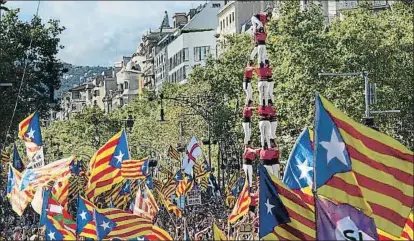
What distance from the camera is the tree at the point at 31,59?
2533 inches

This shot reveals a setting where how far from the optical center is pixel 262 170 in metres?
18.5

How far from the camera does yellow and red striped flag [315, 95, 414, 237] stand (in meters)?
17.4

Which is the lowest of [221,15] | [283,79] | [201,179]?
[201,179]

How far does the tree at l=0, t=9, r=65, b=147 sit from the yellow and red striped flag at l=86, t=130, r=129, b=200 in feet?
110

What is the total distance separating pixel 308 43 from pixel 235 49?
49.9 ft

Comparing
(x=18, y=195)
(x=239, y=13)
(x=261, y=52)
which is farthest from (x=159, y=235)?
(x=239, y=13)

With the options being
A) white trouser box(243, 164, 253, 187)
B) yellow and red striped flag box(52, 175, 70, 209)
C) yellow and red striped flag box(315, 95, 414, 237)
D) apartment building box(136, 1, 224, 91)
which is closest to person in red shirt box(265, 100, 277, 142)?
white trouser box(243, 164, 253, 187)

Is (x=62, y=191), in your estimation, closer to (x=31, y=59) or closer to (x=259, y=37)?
(x=259, y=37)

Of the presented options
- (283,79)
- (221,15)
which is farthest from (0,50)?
(221,15)

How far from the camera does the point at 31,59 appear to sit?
66.5m

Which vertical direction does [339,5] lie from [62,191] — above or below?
above

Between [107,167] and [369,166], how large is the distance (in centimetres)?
1316

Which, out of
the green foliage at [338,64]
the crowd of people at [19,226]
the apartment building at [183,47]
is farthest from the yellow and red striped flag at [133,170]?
the apartment building at [183,47]

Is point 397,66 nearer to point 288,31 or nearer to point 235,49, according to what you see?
point 288,31
